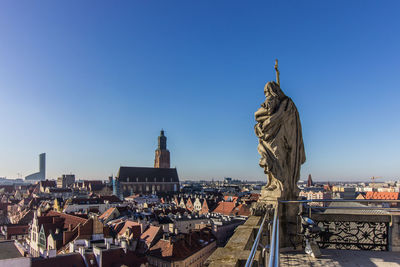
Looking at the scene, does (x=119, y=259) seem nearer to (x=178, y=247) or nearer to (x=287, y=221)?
(x=178, y=247)

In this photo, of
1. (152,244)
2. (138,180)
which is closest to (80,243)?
(152,244)

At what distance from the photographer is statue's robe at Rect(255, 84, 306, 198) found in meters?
6.08

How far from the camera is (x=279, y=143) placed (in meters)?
6.12

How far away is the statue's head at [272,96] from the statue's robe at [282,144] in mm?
20

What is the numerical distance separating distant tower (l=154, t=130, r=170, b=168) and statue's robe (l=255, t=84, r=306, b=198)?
127628 mm

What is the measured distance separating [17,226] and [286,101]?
176 feet

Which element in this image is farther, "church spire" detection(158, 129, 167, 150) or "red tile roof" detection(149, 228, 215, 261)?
"church spire" detection(158, 129, 167, 150)

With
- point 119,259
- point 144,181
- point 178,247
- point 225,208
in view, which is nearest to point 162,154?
point 144,181

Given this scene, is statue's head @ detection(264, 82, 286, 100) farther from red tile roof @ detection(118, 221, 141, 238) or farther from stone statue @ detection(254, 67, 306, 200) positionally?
red tile roof @ detection(118, 221, 141, 238)

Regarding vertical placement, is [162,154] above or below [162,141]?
below

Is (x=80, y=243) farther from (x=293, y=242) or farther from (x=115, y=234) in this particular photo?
(x=293, y=242)

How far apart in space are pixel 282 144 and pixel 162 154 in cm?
12868

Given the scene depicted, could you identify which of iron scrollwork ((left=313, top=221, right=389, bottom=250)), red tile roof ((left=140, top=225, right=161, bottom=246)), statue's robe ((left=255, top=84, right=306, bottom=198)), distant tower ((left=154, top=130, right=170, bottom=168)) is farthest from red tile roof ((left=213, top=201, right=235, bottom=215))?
distant tower ((left=154, top=130, right=170, bottom=168))

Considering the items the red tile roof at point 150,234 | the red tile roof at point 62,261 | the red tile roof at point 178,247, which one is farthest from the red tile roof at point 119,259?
the red tile roof at point 150,234
